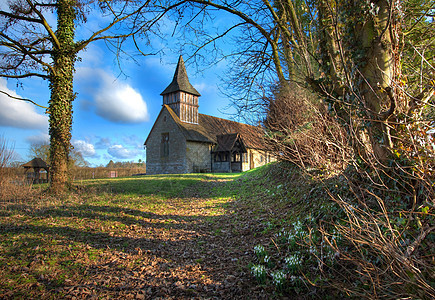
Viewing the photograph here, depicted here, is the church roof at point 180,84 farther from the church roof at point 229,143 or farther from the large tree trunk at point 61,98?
the large tree trunk at point 61,98

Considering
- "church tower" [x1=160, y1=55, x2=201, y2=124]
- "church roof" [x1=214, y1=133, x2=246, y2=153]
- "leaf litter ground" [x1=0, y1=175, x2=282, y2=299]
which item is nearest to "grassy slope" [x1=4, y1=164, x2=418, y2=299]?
"leaf litter ground" [x1=0, y1=175, x2=282, y2=299]

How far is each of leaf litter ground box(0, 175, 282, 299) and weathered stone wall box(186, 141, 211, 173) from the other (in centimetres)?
1778

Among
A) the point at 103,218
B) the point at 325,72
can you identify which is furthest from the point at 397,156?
the point at 103,218

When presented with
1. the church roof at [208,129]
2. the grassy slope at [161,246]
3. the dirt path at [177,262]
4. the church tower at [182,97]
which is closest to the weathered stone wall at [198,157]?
the church roof at [208,129]

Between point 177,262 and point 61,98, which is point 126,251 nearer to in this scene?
point 177,262

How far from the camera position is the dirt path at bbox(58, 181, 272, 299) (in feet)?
10.8

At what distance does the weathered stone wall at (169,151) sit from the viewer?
26.2 metres

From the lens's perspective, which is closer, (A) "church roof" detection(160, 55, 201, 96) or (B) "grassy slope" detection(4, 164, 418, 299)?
(B) "grassy slope" detection(4, 164, 418, 299)

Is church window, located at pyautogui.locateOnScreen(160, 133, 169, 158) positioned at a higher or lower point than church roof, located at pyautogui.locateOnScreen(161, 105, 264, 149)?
lower

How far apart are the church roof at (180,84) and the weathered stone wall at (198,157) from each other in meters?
7.17

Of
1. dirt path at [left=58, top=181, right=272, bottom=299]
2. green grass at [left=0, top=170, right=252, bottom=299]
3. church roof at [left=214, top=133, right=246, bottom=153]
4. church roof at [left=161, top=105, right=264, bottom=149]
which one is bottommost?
dirt path at [left=58, top=181, right=272, bottom=299]

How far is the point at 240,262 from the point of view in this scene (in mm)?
4152

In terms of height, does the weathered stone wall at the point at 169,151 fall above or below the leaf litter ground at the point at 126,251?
above

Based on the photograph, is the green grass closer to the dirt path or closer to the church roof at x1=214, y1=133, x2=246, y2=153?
the dirt path
